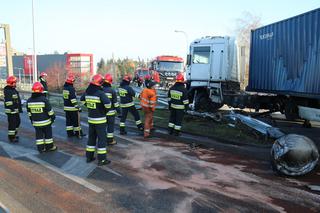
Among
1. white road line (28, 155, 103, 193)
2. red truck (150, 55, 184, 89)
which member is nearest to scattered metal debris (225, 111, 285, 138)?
white road line (28, 155, 103, 193)

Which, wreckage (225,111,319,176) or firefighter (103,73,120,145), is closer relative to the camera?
wreckage (225,111,319,176)

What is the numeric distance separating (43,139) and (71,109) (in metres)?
1.75

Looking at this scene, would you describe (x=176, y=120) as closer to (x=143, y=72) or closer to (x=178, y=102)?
(x=178, y=102)

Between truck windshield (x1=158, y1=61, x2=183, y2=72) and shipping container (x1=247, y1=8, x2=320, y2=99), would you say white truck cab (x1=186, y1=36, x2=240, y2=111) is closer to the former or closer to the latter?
shipping container (x1=247, y1=8, x2=320, y2=99)

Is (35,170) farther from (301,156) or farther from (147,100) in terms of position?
(301,156)

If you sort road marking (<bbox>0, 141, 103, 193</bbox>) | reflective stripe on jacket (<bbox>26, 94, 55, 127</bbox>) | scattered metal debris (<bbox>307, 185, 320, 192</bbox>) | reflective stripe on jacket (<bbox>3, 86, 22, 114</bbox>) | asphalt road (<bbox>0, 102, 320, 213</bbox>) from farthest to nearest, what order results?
1. reflective stripe on jacket (<bbox>3, 86, 22, 114</bbox>)
2. reflective stripe on jacket (<bbox>26, 94, 55, 127</bbox>)
3. road marking (<bbox>0, 141, 103, 193</bbox>)
4. scattered metal debris (<bbox>307, 185, 320, 192</bbox>)
5. asphalt road (<bbox>0, 102, 320, 213</bbox>)

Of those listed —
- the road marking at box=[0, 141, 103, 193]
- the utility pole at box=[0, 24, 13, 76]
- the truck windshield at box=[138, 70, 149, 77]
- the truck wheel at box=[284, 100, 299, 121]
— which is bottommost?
the road marking at box=[0, 141, 103, 193]

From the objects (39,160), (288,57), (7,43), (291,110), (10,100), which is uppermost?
(7,43)

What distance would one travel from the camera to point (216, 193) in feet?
17.3

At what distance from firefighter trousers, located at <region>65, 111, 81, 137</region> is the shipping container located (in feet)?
20.9

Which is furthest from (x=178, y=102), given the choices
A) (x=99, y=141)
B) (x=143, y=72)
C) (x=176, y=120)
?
(x=143, y=72)

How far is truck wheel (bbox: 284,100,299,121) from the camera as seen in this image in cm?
1054

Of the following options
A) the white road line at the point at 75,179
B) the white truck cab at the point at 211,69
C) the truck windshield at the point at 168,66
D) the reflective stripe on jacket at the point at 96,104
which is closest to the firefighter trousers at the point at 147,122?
the reflective stripe on jacket at the point at 96,104

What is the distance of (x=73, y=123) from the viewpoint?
32.2ft
